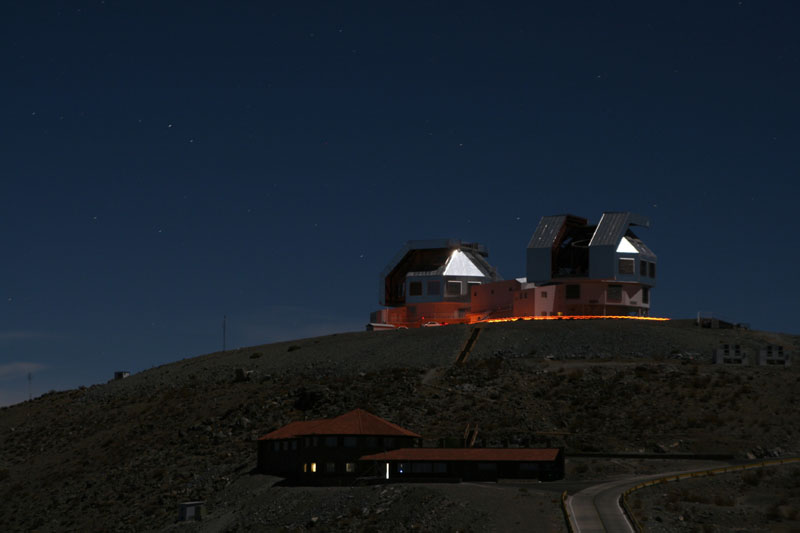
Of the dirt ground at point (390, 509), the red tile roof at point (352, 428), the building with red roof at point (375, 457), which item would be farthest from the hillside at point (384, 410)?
the red tile roof at point (352, 428)

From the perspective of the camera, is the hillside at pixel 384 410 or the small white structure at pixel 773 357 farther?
the small white structure at pixel 773 357

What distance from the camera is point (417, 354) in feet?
308

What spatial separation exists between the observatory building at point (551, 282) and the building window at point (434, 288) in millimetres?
100

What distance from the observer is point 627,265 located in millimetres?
100500

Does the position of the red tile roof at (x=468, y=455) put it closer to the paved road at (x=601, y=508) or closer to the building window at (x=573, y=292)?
the paved road at (x=601, y=508)

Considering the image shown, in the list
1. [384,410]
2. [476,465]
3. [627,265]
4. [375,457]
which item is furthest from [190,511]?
[627,265]

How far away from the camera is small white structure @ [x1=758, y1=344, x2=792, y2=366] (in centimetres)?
8631

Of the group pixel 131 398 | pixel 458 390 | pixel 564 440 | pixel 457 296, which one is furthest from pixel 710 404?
pixel 131 398

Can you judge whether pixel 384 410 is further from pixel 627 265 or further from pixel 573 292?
pixel 627 265

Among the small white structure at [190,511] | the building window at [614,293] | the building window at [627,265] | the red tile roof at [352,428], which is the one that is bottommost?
the small white structure at [190,511]

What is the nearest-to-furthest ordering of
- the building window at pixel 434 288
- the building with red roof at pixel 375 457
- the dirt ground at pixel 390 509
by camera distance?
the dirt ground at pixel 390 509, the building with red roof at pixel 375 457, the building window at pixel 434 288

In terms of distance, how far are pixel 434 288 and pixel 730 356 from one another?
111 ft

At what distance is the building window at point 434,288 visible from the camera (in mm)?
111250

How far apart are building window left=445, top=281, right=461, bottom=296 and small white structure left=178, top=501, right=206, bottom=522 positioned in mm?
49430
